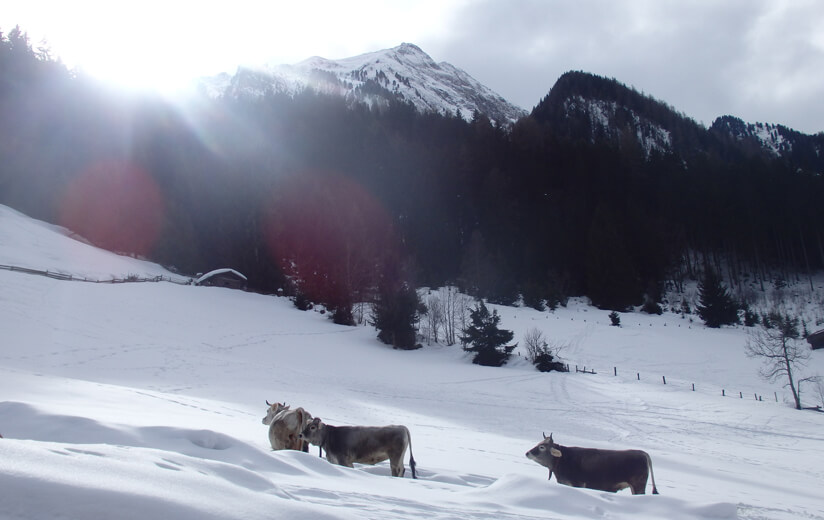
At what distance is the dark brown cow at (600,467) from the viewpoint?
655cm

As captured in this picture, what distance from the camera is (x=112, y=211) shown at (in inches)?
2226

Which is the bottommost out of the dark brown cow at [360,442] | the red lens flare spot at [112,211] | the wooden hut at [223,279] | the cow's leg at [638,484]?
the cow's leg at [638,484]

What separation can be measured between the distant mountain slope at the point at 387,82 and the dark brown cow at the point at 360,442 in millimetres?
111319

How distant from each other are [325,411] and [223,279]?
1374 inches

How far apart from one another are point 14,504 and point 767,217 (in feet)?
292

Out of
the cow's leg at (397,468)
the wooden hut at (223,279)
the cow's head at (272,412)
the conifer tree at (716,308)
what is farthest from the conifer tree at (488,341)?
the conifer tree at (716,308)

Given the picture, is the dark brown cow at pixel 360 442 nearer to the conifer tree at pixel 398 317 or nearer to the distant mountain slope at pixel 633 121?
the conifer tree at pixel 398 317

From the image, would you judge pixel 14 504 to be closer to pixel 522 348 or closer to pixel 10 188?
pixel 522 348

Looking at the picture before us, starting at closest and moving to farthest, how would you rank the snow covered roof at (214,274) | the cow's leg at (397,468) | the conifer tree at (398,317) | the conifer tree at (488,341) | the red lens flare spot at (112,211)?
the cow's leg at (397,468)
the conifer tree at (488,341)
the conifer tree at (398,317)
the snow covered roof at (214,274)
the red lens flare spot at (112,211)

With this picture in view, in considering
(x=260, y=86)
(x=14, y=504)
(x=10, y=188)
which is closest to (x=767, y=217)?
(x=14, y=504)

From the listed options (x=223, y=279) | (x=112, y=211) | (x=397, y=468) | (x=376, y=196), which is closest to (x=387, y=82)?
(x=376, y=196)

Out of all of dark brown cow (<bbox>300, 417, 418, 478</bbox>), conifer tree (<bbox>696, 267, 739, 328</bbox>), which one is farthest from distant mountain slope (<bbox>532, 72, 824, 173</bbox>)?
dark brown cow (<bbox>300, 417, 418, 478</bbox>)

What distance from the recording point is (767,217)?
71812mm

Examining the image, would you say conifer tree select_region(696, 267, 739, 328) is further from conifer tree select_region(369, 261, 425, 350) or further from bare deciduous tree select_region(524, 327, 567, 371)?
conifer tree select_region(369, 261, 425, 350)
